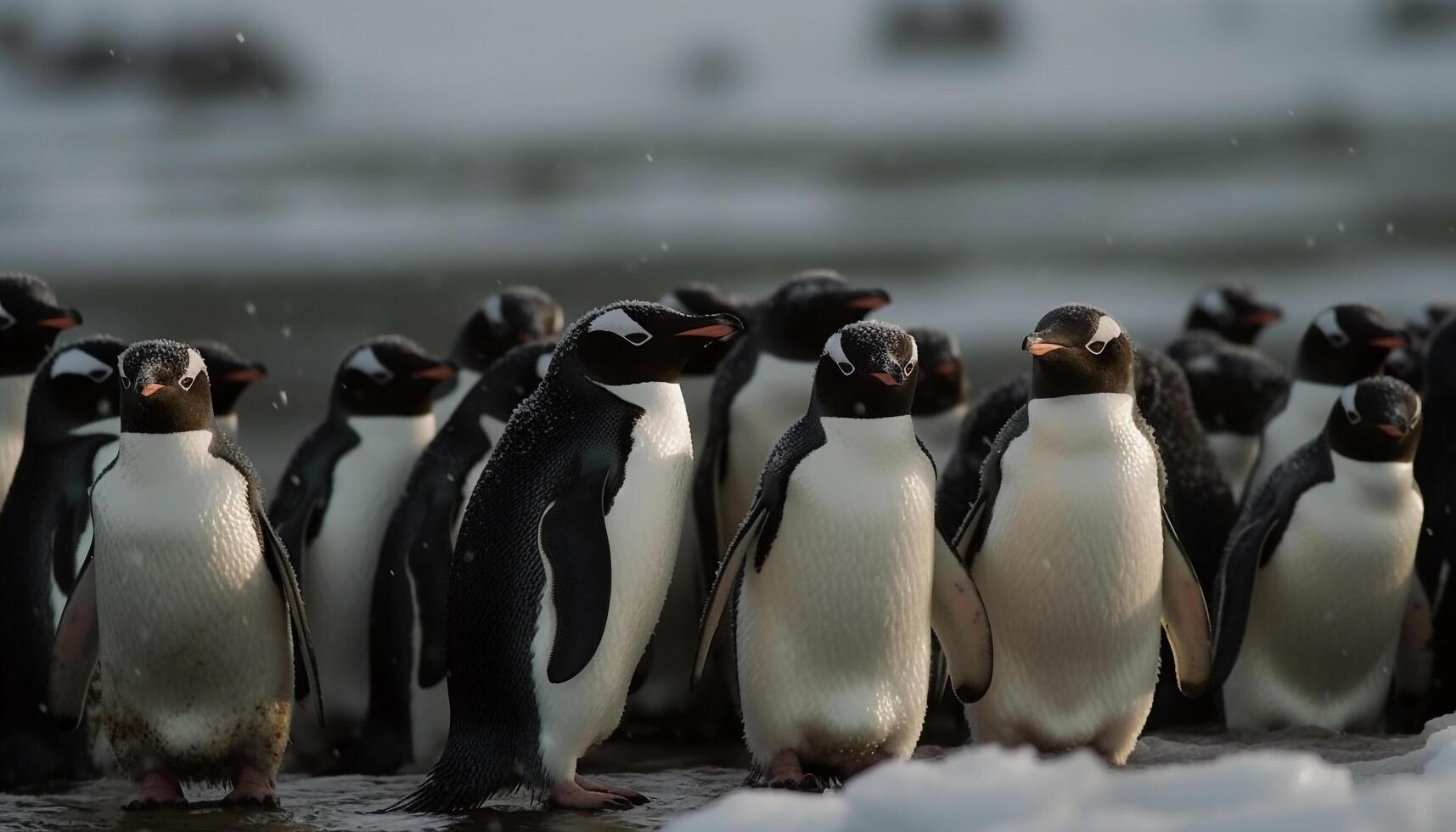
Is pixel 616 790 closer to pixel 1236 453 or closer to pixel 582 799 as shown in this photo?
pixel 582 799

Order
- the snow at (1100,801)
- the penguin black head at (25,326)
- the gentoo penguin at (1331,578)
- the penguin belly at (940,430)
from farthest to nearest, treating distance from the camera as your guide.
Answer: the penguin belly at (940,430) → the penguin black head at (25,326) → the gentoo penguin at (1331,578) → the snow at (1100,801)

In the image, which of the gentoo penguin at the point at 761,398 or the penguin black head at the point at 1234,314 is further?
the penguin black head at the point at 1234,314

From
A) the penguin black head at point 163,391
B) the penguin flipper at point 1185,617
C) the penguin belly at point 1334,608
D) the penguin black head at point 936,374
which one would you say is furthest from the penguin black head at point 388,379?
the penguin belly at point 1334,608

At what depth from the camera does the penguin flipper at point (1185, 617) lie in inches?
173

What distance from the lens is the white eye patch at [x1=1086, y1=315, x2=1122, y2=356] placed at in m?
4.21

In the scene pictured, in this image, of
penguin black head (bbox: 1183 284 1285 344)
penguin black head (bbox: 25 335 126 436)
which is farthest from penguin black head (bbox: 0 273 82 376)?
penguin black head (bbox: 1183 284 1285 344)

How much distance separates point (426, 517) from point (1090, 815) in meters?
2.60

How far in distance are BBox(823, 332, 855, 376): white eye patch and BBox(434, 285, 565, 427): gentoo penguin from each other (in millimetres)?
2466

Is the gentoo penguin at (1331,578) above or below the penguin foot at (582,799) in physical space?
above

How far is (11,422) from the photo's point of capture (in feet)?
18.4

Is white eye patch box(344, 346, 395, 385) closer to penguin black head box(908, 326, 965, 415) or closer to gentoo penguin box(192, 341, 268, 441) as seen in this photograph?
gentoo penguin box(192, 341, 268, 441)

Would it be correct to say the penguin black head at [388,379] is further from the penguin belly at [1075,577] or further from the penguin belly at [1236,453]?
the penguin belly at [1236,453]

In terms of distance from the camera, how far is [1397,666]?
17.3 ft

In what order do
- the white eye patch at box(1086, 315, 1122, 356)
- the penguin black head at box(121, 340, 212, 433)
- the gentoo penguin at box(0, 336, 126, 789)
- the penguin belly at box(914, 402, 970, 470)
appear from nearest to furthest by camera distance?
1. the penguin black head at box(121, 340, 212, 433)
2. the white eye patch at box(1086, 315, 1122, 356)
3. the gentoo penguin at box(0, 336, 126, 789)
4. the penguin belly at box(914, 402, 970, 470)
